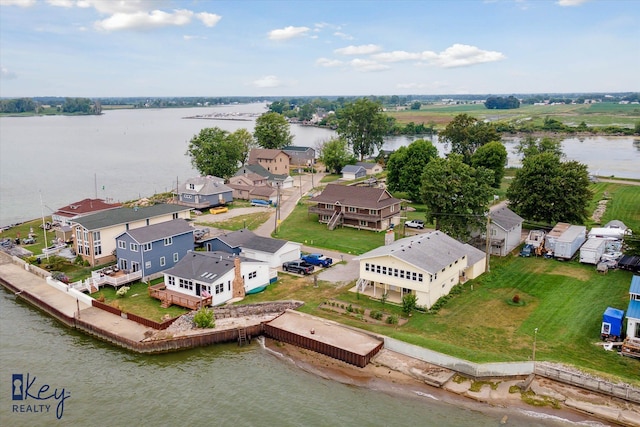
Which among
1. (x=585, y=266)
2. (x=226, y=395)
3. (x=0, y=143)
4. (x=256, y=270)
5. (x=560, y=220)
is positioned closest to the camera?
(x=226, y=395)

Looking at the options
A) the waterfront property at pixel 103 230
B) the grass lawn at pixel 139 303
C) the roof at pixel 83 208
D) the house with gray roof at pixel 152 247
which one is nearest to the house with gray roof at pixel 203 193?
the roof at pixel 83 208

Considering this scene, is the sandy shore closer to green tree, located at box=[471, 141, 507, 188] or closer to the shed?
the shed

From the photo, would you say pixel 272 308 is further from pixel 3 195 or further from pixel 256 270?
pixel 3 195

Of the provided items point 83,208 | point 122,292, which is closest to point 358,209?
point 122,292

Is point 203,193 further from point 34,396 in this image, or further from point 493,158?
point 493,158

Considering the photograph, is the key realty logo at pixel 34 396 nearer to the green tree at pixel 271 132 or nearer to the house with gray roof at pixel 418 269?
the house with gray roof at pixel 418 269

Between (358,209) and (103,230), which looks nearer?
(103,230)

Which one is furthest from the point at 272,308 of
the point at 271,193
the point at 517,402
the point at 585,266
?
the point at 271,193
